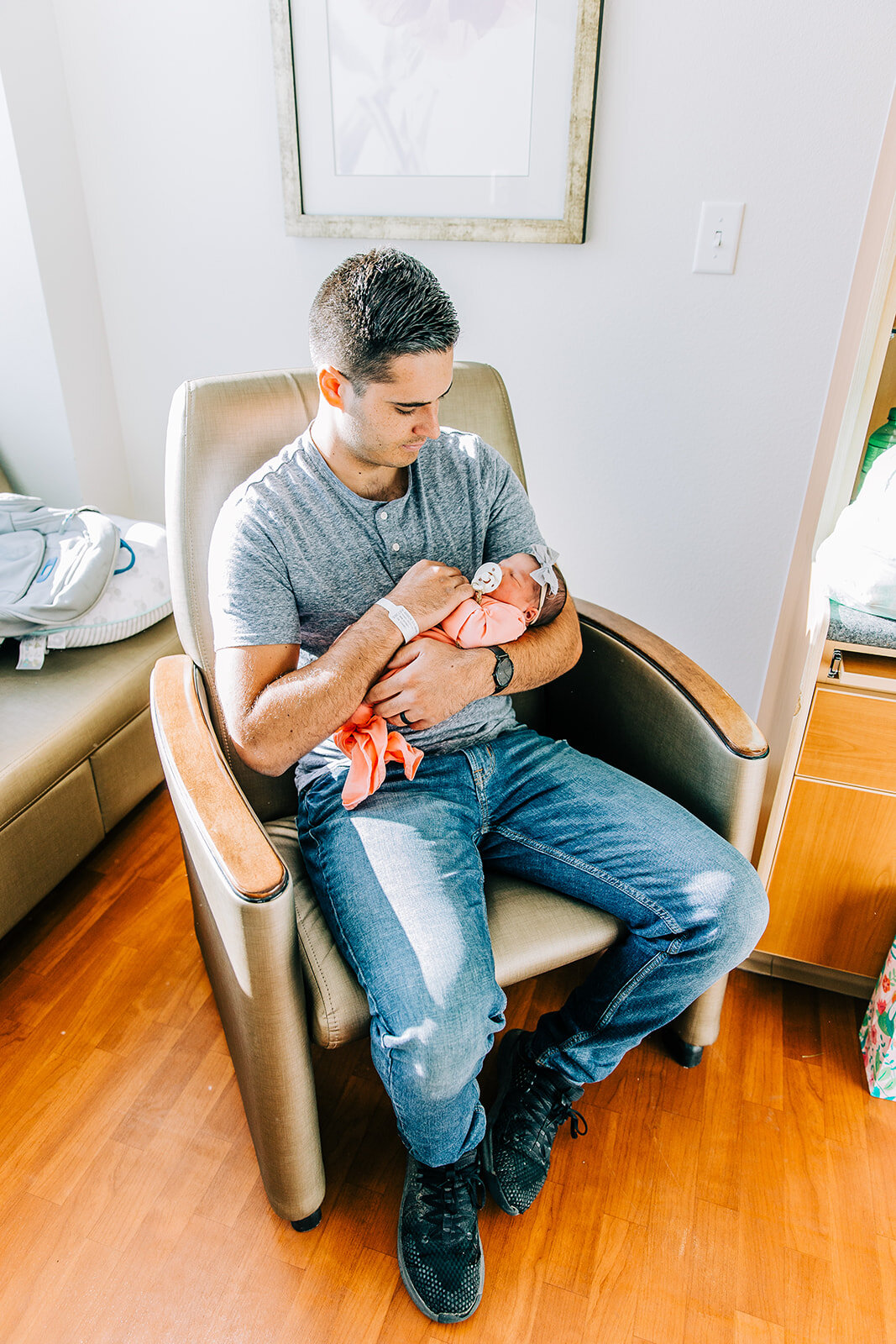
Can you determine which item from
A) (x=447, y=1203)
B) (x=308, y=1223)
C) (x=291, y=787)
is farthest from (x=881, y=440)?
(x=308, y=1223)

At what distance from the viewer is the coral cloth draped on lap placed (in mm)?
1104

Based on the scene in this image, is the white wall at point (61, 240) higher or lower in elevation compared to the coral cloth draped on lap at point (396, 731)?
higher

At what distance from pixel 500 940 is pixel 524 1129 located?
0.34 meters

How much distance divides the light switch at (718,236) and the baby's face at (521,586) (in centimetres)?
75

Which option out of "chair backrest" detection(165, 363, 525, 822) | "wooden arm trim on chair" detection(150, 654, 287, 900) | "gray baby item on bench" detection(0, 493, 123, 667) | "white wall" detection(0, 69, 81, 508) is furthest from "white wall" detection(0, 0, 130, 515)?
"wooden arm trim on chair" detection(150, 654, 287, 900)

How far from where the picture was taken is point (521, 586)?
1.20 m

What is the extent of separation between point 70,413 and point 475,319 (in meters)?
0.98

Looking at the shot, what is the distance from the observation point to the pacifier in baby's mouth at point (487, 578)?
1.19 meters

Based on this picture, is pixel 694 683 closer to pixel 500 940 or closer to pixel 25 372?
pixel 500 940

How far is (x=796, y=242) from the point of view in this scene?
1.48 metres

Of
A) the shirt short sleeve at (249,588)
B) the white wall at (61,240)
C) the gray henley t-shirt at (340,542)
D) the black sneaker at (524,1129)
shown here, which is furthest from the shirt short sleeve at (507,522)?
the white wall at (61,240)

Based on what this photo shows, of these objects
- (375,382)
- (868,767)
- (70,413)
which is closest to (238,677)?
(375,382)

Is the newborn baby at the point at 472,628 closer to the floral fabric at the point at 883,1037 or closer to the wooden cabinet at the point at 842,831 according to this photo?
the wooden cabinet at the point at 842,831

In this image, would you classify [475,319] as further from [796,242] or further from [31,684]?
[31,684]
